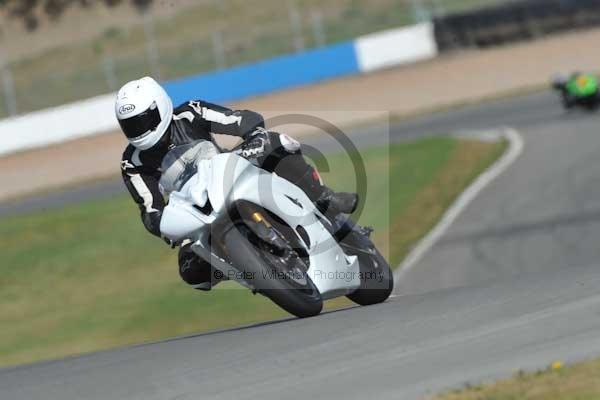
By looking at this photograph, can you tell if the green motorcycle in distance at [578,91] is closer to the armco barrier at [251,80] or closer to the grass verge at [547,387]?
the armco barrier at [251,80]

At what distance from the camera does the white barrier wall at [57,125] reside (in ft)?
97.2

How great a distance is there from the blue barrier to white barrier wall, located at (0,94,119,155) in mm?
1956

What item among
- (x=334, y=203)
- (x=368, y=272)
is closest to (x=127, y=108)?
(x=334, y=203)

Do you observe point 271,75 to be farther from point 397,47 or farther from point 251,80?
point 397,47

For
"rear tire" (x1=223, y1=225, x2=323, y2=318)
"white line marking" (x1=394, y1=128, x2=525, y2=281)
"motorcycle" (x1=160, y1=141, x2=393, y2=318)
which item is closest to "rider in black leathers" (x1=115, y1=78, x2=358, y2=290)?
"motorcycle" (x1=160, y1=141, x2=393, y2=318)

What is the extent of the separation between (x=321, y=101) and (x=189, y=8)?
12.8 metres

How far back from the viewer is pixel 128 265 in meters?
14.5

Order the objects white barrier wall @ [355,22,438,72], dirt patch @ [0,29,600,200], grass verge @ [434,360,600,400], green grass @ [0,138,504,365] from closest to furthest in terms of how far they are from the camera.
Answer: grass verge @ [434,360,600,400]
green grass @ [0,138,504,365]
dirt patch @ [0,29,600,200]
white barrier wall @ [355,22,438,72]

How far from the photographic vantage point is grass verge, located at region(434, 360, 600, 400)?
14.1 ft

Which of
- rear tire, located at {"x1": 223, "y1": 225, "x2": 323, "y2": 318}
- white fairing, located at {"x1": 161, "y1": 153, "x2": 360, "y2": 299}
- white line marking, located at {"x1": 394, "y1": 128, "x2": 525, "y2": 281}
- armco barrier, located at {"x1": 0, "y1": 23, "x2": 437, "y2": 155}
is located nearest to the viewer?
rear tire, located at {"x1": 223, "y1": 225, "x2": 323, "y2": 318}

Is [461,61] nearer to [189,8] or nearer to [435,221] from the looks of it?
[189,8]

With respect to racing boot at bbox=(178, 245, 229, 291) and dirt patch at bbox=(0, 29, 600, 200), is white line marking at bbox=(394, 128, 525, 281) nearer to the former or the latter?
racing boot at bbox=(178, 245, 229, 291)

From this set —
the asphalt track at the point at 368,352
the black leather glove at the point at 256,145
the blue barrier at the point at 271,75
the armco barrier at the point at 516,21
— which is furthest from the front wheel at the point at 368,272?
the armco barrier at the point at 516,21

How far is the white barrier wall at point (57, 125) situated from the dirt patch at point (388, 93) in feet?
1.45
